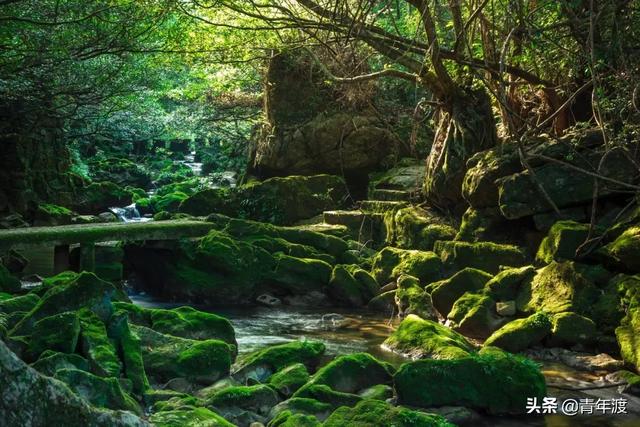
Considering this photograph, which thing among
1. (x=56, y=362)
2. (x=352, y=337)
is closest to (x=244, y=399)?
(x=56, y=362)

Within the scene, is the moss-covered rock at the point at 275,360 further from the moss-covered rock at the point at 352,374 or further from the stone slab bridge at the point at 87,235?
the stone slab bridge at the point at 87,235

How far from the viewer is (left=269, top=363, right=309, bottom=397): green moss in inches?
310

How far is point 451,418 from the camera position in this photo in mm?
7594

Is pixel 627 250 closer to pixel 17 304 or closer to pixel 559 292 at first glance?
pixel 559 292

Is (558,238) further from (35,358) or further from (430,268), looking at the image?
(35,358)

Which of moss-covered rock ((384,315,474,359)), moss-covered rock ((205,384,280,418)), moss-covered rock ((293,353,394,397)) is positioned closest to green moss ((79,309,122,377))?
moss-covered rock ((205,384,280,418))

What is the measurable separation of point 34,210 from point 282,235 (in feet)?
28.8

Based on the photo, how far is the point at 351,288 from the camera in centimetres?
1386

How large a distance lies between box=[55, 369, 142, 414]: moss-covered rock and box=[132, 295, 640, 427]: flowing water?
3610 mm

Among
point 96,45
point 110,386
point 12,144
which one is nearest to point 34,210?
point 12,144

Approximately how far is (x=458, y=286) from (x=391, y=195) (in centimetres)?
576

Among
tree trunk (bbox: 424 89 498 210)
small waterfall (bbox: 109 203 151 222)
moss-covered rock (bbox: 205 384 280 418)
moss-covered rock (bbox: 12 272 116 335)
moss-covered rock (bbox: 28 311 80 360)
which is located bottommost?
moss-covered rock (bbox: 205 384 280 418)

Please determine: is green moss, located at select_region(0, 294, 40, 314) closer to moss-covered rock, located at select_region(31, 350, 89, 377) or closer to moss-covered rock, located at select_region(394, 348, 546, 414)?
moss-covered rock, located at select_region(31, 350, 89, 377)

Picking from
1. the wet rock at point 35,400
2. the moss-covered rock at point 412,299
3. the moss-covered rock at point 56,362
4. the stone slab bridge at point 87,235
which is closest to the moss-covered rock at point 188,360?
the moss-covered rock at point 56,362
